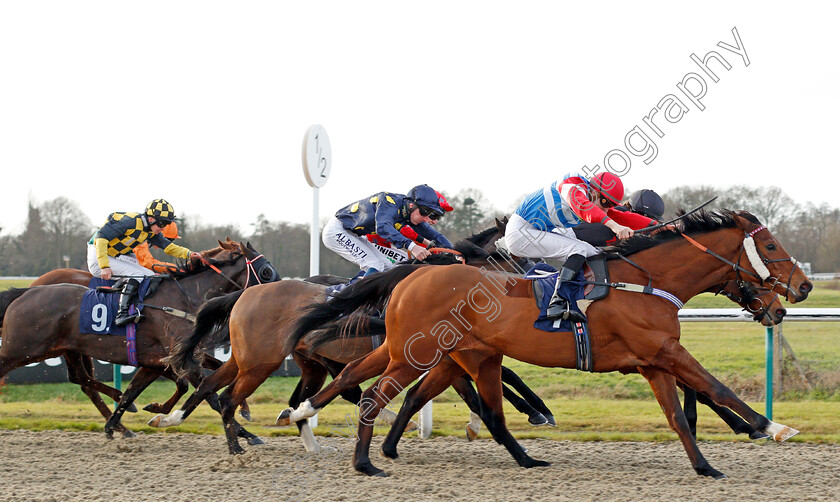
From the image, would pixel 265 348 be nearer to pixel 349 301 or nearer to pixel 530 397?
pixel 349 301

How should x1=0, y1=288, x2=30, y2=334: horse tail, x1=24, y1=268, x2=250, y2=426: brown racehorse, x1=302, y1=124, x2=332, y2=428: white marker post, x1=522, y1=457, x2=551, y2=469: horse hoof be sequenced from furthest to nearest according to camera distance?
x1=302, y1=124, x2=332, y2=428: white marker post, x1=0, y1=288, x2=30, y2=334: horse tail, x1=24, y1=268, x2=250, y2=426: brown racehorse, x1=522, y1=457, x2=551, y2=469: horse hoof

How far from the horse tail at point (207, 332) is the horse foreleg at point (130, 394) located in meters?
0.43

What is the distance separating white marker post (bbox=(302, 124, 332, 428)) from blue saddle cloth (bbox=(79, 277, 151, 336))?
1.52 metres

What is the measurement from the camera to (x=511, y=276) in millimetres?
4477

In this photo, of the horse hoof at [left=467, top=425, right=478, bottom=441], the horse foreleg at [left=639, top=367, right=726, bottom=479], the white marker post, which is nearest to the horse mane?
the horse foreleg at [left=639, top=367, right=726, bottom=479]

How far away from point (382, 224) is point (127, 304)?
6.99 ft

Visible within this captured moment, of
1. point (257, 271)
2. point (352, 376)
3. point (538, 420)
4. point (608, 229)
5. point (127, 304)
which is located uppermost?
point (608, 229)

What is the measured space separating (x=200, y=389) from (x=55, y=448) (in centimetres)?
126

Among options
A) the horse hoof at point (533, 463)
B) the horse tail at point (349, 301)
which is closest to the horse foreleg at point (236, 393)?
the horse tail at point (349, 301)

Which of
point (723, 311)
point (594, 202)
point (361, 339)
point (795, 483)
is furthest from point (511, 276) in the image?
point (723, 311)

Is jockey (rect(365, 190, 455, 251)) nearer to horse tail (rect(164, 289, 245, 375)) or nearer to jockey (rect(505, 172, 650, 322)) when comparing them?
jockey (rect(505, 172, 650, 322))

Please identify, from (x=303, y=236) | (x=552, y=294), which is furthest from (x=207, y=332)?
(x=303, y=236)

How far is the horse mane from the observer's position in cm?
442

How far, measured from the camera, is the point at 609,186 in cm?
470
